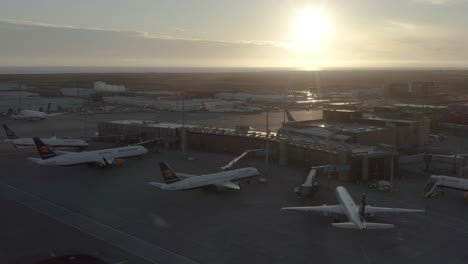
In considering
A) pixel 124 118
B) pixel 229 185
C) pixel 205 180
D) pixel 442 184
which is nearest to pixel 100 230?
pixel 205 180

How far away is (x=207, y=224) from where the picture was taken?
39.5 meters

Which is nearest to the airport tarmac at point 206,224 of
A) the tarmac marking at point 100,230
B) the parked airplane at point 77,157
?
the tarmac marking at point 100,230

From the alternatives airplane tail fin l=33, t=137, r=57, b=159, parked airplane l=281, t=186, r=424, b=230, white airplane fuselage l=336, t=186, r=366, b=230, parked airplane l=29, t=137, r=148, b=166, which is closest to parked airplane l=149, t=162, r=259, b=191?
parked airplane l=281, t=186, r=424, b=230

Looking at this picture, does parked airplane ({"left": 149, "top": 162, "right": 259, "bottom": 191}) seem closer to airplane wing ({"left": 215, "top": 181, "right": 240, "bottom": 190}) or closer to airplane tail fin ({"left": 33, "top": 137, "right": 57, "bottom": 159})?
airplane wing ({"left": 215, "top": 181, "right": 240, "bottom": 190})

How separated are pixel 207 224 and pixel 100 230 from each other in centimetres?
837

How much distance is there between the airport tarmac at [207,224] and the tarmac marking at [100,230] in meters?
0.07

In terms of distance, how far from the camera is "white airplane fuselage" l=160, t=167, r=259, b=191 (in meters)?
47.6

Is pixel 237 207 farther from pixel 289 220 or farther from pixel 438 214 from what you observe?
pixel 438 214

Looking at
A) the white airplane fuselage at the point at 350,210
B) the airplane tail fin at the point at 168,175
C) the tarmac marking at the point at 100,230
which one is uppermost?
the airplane tail fin at the point at 168,175

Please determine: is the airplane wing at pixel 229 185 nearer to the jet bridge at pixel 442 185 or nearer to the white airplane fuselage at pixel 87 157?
the jet bridge at pixel 442 185

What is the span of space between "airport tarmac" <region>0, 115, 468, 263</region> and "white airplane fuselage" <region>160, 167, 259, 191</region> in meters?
1.17

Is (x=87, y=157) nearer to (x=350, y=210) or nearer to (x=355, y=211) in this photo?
(x=350, y=210)

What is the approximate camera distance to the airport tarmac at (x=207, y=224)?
32969 mm

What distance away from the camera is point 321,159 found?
60.1m
